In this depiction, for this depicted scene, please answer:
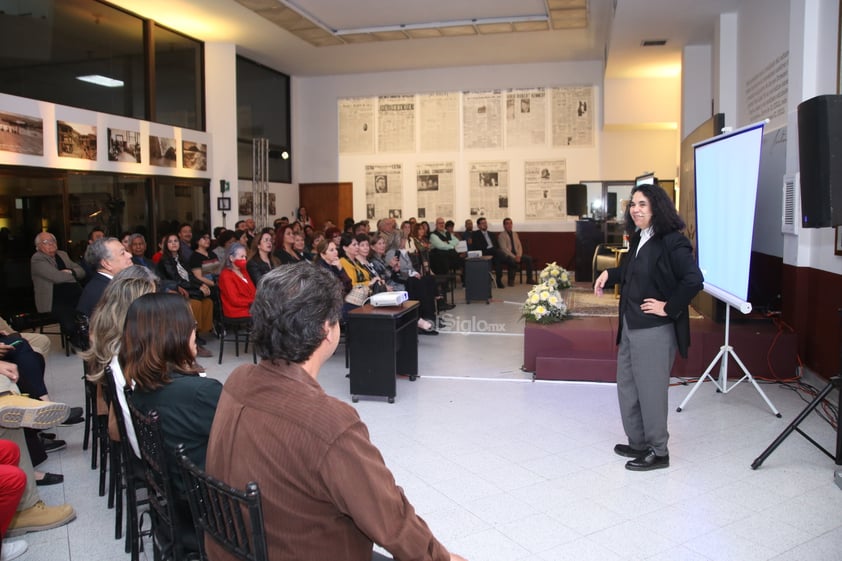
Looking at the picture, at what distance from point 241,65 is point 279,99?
1.68 meters

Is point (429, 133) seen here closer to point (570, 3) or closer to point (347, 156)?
point (347, 156)

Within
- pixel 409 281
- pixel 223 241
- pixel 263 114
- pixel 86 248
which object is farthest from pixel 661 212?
pixel 263 114

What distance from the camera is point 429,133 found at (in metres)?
14.5

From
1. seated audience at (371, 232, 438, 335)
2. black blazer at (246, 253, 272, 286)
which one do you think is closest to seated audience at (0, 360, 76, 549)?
black blazer at (246, 253, 272, 286)

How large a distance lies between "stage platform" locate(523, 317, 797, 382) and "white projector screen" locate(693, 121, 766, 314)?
2.19 ft

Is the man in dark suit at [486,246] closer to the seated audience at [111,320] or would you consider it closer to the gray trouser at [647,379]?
the gray trouser at [647,379]

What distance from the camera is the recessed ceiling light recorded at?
920cm

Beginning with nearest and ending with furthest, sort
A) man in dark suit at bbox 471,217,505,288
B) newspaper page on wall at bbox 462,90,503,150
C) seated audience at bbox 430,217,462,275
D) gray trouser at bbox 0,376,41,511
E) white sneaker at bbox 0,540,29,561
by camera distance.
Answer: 1. white sneaker at bbox 0,540,29,561
2. gray trouser at bbox 0,376,41,511
3. seated audience at bbox 430,217,462,275
4. man in dark suit at bbox 471,217,505,288
5. newspaper page on wall at bbox 462,90,503,150

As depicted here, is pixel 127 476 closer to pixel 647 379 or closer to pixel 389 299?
pixel 647 379

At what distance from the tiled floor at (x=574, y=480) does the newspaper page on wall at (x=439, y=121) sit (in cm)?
957

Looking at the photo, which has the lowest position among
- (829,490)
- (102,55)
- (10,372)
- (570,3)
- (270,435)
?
(829,490)

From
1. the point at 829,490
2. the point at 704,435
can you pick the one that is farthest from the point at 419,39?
the point at 829,490

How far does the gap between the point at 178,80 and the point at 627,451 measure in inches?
390

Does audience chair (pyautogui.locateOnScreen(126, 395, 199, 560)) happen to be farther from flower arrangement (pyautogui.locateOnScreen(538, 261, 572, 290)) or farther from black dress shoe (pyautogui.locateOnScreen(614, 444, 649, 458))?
flower arrangement (pyautogui.locateOnScreen(538, 261, 572, 290))
